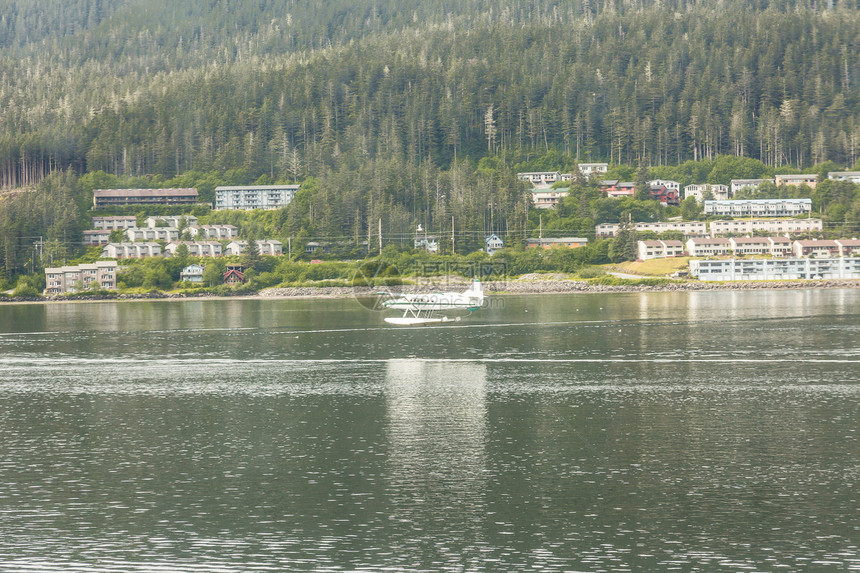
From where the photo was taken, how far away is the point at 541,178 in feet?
631

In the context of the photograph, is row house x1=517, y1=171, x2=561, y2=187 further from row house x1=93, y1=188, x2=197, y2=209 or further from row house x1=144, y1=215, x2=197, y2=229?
row house x1=93, y1=188, x2=197, y2=209

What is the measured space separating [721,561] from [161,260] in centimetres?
14108

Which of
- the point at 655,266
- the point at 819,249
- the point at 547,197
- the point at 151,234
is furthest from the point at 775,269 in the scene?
the point at 151,234

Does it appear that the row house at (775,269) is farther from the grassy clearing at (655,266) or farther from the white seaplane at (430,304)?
the white seaplane at (430,304)

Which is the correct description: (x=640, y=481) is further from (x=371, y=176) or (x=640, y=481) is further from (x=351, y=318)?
(x=371, y=176)

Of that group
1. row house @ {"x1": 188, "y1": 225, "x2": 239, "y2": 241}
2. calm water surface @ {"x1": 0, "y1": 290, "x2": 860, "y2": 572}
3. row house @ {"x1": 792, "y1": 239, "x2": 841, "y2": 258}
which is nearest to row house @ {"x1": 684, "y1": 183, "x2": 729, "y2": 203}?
row house @ {"x1": 792, "y1": 239, "x2": 841, "y2": 258}

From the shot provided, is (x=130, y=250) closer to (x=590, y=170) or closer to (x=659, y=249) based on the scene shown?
(x=659, y=249)

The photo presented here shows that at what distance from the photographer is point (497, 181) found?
579ft

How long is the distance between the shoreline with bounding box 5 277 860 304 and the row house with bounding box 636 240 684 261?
1180 cm

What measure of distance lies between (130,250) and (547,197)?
8586 cm

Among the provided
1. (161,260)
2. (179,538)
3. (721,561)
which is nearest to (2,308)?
(161,260)

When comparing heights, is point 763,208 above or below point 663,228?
above

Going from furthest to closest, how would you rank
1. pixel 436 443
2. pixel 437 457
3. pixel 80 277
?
pixel 80 277 → pixel 436 443 → pixel 437 457

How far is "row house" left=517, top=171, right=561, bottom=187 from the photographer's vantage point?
629 feet
